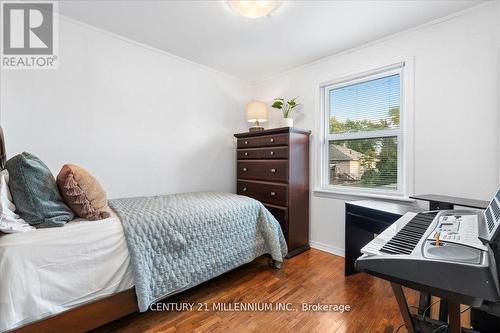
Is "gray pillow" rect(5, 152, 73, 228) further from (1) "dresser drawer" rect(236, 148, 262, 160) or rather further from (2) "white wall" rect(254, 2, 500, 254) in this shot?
(2) "white wall" rect(254, 2, 500, 254)

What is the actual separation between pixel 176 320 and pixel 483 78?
2953mm

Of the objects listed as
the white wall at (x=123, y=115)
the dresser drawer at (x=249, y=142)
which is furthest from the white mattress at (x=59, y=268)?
the dresser drawer at (x=249, y=142)

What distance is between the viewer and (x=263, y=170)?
9.71ft

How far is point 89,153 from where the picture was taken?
7.63ft

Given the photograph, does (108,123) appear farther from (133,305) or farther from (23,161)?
(133,305)

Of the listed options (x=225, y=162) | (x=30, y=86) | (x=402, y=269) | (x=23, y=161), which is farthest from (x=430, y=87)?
(x=30, y=86)

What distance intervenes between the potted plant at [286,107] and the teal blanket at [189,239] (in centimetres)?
119

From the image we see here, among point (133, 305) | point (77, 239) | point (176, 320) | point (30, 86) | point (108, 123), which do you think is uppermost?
point (30, 86)

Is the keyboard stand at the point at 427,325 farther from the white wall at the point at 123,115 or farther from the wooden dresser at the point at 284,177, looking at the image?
the white wall at the point at 123,115

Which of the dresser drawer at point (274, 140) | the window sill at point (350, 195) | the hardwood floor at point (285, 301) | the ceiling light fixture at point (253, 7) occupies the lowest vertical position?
the hardwood floor at point (285, 301)

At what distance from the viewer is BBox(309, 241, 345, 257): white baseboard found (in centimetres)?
278

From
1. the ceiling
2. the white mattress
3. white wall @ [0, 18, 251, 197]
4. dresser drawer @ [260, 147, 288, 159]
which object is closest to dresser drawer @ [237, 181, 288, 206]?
dresser drawer @ [260, 147, 288, 159]

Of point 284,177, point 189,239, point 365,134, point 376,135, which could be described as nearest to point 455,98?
point 376,135

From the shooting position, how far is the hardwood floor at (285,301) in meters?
1.60
